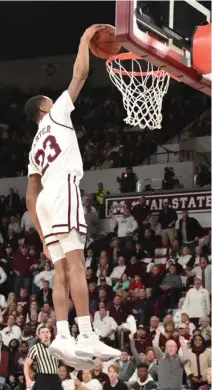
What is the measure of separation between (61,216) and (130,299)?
27.6 ft

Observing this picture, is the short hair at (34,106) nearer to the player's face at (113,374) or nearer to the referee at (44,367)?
the referee at (44,367)

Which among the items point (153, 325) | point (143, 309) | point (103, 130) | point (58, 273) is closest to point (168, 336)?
point (153, 325)

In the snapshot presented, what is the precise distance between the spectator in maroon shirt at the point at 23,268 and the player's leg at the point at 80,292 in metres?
10.1

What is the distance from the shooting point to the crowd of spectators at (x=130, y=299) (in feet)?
36.7

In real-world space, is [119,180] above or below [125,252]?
above

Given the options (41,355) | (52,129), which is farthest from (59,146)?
(41,355)

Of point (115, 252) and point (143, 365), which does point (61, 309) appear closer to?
point (143, 365)

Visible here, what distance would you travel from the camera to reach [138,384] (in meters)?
11.1

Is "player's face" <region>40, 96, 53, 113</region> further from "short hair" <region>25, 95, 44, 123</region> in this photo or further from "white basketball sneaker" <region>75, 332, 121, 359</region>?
"white basketball sneaker" <region>75, 332, 121, 359</region>

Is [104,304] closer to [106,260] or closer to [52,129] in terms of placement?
[106,260]

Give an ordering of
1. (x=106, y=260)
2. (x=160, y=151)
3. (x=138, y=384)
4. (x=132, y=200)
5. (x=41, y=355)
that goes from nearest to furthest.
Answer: (x=41, y=355) < (x=138, y=384) < (x=106, y=260) < (x=132, y=200) < (x=160, y=151)

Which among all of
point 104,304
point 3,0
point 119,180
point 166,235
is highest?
point 3,0

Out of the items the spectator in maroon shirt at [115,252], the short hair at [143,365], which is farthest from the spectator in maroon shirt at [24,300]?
the short hair at [143,365]

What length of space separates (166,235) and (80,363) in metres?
10.8
